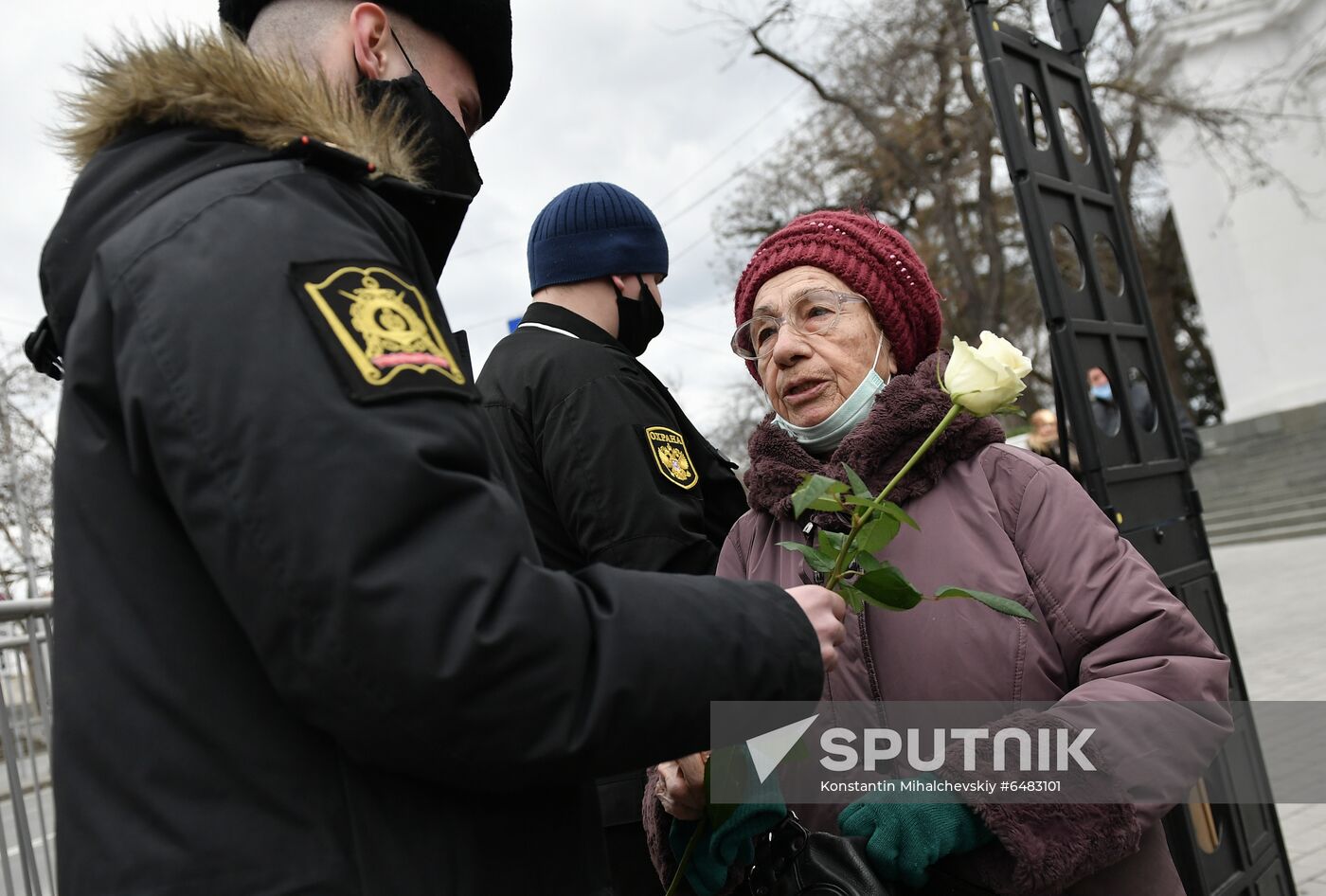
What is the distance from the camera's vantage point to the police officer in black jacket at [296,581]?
39.9 inches

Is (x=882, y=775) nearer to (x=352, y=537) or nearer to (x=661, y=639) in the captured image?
(x=661, y=639)

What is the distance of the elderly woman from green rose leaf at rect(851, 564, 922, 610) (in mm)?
359

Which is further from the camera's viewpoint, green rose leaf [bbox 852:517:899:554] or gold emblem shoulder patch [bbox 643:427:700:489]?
gold emblem shoulder patch [bbox 643:427:700:489]

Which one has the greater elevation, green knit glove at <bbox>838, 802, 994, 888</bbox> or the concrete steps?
the concrete steps

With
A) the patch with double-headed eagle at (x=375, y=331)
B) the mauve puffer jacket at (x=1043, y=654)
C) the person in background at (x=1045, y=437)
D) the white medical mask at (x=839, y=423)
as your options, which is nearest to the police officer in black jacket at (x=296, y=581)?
the patch with double-headed eagle at (x=375, y=331)

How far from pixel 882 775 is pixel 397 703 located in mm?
1122

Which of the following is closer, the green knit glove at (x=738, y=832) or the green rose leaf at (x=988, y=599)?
the green rose leaf at (x=988, y=599)

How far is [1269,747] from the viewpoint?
563cm

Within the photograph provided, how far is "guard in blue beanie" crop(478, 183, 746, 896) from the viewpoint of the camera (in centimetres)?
241

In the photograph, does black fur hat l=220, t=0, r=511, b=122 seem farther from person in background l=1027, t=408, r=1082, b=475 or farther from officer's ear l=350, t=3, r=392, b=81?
person in background l=1027, t=408, r=1082, b=475

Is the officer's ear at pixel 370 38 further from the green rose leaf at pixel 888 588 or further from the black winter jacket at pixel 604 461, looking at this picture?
the black winter jacket at pixel 604 461

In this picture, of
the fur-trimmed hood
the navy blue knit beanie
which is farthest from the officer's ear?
the navy blue knit beanie

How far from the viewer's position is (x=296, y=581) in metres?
1.00

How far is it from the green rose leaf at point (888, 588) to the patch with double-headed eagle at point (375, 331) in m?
0.64
